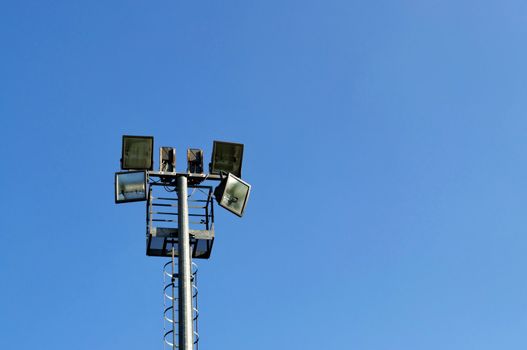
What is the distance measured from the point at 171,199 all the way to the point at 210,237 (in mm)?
1086

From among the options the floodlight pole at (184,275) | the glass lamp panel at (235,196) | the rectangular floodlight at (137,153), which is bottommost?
the floodlight pole at (184,275)

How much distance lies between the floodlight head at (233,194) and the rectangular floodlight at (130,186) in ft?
4.52

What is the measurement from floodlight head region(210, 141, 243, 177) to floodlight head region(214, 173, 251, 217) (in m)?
0.34

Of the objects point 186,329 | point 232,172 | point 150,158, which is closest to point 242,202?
point 232,172

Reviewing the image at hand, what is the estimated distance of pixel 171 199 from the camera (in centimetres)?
1603

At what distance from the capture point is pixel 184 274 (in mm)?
14617

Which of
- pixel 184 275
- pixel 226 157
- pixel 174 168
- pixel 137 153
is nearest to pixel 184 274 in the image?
pixel 184 275

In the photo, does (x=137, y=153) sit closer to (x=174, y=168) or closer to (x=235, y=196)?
(x=174, y=168)

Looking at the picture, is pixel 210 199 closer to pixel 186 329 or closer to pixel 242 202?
pixel 242 202

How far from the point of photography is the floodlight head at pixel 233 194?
1595cm

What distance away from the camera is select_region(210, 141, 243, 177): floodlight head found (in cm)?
1628

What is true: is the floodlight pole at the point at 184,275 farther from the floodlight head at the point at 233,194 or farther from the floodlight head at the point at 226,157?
the floodlight head at the point at 226,157

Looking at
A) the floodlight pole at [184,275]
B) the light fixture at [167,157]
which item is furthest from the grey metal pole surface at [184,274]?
the light fixture at [167,157]

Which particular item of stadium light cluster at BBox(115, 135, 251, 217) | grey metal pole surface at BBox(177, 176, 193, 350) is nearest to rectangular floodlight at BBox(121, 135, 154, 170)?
stadium light cluster at BBox(115, 135, 251, 217)
